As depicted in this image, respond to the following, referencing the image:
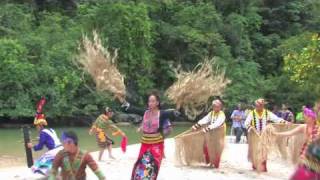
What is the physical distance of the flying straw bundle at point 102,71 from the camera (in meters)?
10.2

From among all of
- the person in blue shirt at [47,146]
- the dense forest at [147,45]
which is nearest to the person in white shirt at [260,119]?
the person in blue shirt at [47,146]

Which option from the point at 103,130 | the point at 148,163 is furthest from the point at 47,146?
the point at 103,130

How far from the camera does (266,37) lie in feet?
155

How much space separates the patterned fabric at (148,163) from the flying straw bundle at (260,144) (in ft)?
13.8

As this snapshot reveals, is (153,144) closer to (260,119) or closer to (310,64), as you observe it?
(260,119)

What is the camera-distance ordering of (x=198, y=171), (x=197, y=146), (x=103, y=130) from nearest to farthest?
(x=198, y=171) → (x=197, y=146) → (x=103, y=130)

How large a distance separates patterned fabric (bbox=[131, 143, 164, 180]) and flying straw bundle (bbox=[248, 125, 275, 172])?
4210 millimetres

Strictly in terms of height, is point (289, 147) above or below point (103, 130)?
below

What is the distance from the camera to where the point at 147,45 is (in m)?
38.8

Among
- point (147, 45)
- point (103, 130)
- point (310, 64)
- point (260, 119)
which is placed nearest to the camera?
point (260, 119)

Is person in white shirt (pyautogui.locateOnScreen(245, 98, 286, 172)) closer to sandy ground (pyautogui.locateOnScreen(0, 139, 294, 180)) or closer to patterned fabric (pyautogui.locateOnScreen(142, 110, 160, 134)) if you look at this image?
sandy ground (pyautogui.locateOnScreen(0, 139, 294, 180))

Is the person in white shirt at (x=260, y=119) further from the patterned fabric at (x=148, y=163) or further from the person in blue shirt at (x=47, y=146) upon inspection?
the patterned fabric at (x=148, y=163)

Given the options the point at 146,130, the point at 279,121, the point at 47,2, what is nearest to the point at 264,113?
the point at 279,121

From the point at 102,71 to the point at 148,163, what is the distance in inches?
90.2
